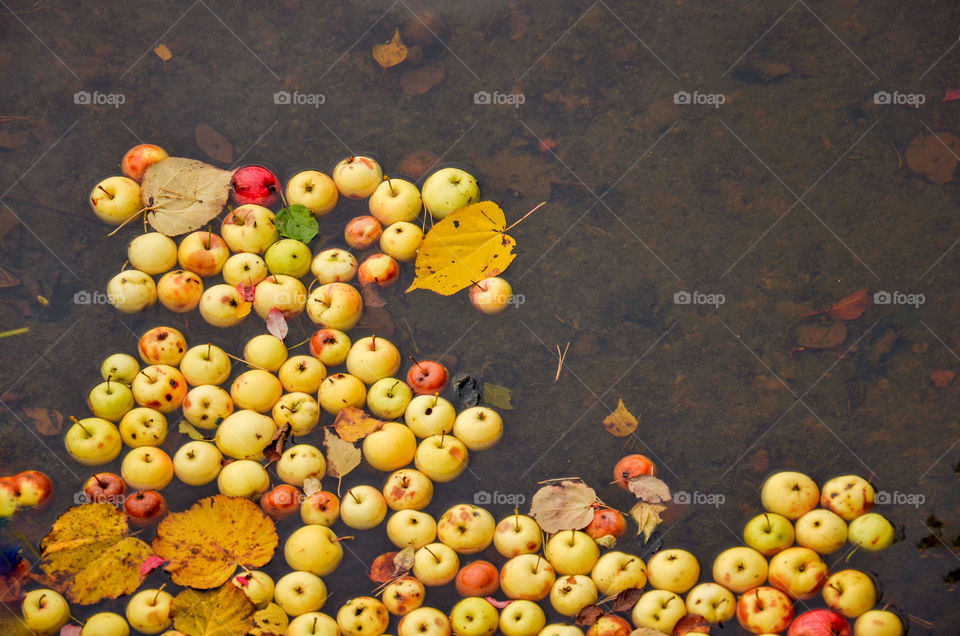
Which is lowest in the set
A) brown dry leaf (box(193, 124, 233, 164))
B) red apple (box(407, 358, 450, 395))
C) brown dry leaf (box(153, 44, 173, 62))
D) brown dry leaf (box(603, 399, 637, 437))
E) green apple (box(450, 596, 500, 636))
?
green apple (box(450, 596, 500, 636))

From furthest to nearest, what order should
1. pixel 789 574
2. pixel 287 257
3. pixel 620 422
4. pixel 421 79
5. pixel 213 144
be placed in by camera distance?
pixel 421 79
pixel 213 144
pixel 287 257
pixel 620 422
pixel 789 574

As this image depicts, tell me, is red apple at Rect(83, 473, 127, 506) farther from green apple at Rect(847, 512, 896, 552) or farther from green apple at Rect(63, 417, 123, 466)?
green apple at Rect(847, 512, 896, 552)

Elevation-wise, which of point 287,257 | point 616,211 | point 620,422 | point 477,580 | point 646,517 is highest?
A: point 616,211

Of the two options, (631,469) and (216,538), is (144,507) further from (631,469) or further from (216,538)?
(631,469)

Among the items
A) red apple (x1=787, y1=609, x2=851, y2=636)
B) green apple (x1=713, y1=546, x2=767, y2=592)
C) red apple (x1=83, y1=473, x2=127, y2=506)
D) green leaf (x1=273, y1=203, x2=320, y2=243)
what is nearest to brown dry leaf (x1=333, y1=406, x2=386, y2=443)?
green leaf (x1=273, y1=203, x2=320, y2=243)

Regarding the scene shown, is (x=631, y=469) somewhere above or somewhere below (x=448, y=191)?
below

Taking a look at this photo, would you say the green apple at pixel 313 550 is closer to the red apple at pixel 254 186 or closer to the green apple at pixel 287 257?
the green apple at pixel 287 257

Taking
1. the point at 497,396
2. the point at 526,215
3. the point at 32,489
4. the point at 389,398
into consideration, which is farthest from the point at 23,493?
the point at 526,215

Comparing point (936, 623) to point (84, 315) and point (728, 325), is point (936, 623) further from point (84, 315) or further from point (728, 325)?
point (84, 315)
